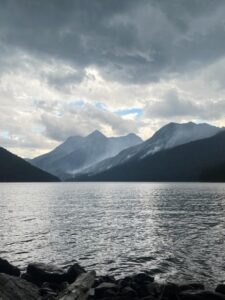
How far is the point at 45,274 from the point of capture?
110ft

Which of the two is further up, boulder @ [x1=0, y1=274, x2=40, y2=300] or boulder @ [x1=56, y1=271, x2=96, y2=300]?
boulder @ [x1=56, y1=271, x2=96, y2=300]

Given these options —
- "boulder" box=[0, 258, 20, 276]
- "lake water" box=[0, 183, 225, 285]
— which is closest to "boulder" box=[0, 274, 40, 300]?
"boulder" box=[0, 258, 20, 276]

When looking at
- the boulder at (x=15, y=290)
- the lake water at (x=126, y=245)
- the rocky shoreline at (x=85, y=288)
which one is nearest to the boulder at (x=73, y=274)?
the rocky shoreline at (x=85, y=288)

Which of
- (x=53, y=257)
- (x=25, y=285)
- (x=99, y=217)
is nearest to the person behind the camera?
(x=25, y=285)

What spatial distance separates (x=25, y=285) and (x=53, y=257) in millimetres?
19435

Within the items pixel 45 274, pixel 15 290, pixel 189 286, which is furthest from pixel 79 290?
pixel 45 274

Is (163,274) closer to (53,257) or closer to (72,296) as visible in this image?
(53,257)

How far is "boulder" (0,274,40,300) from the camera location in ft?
74.9

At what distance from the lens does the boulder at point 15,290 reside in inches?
898

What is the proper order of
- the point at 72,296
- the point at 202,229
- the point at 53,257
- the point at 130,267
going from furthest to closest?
the point at 202,229
the point at 53,257
the point at 130,267
the point at 72,296

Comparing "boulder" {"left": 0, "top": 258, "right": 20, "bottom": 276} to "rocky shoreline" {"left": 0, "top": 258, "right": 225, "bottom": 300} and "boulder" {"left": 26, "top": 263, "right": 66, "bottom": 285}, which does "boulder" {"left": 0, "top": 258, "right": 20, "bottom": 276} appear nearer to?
"rocky shoreline" {"left": 0, "top": 258, "right": 225, "bottom": 300}

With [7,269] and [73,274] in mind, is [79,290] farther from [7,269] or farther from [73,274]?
[7,269]

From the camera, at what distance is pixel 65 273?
33.7m

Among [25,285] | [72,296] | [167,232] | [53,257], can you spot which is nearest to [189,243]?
[167,232]
